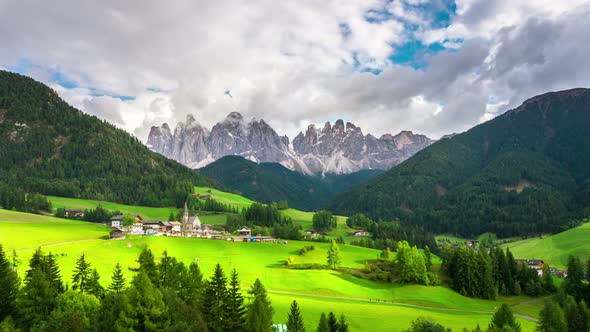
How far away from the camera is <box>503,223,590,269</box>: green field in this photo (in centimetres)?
15198

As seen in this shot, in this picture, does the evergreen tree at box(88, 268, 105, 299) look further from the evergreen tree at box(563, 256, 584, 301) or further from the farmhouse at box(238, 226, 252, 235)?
the evergreen tree at box(563, 256, 584, 301)

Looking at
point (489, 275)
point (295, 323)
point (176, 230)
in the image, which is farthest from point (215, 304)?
point (176, 230)

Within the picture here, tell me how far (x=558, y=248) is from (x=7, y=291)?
186904 millimetres

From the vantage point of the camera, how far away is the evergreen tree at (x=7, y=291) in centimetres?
4891

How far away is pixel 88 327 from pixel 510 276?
107945 mm

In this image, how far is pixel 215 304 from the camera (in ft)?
154

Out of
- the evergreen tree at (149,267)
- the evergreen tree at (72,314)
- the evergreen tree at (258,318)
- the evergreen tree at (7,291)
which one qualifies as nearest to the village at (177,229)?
the evergreen tree at (149,267)

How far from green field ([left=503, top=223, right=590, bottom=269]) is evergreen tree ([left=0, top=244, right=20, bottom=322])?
16244 cm

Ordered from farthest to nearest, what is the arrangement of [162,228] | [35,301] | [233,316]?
[162,228] → [35,301] → [233,316]

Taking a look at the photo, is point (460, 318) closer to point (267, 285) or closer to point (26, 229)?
point (267, 285)

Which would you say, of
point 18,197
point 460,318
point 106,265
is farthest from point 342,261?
point 18,197

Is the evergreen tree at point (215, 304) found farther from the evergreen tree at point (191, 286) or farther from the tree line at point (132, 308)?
the evergreen tree at point (191, 286)

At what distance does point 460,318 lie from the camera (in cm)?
7425

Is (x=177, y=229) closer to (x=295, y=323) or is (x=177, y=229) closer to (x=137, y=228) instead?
(x=137, y=228)
